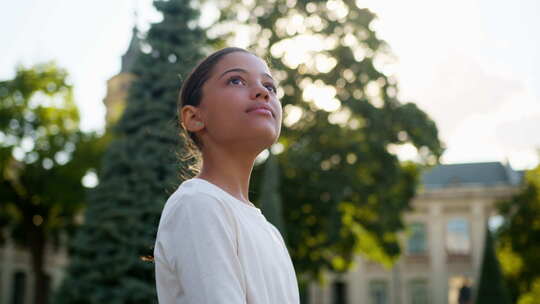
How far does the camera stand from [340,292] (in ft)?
152

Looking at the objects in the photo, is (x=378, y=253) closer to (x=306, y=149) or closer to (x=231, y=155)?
(x=306, y=149)

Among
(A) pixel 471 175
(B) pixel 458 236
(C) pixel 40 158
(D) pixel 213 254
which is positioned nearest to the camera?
(D) pixel 213 254

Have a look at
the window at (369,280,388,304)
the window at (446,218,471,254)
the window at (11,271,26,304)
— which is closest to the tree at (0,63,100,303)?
the window at (11,271,26,304)

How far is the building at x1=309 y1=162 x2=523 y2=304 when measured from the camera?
149 ft

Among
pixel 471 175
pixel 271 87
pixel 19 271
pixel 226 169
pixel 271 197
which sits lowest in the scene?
pixel 226 169

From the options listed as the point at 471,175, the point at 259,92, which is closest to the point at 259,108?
the point at 259,92

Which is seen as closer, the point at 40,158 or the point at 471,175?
the point at 40,158

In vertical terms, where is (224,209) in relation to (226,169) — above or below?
below

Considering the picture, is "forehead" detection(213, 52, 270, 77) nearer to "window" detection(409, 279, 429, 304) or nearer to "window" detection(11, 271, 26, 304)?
"window" detection(11, 271, 26, 304)

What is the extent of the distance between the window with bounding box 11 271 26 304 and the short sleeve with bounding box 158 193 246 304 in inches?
1391

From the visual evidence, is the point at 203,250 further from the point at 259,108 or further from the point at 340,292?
the point at 340,292

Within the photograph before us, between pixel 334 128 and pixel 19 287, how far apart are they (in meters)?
22.5

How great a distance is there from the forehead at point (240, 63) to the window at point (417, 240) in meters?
45.9

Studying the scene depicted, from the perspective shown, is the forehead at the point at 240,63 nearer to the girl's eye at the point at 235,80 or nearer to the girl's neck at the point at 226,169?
the girl's eye at the point at 235,80
